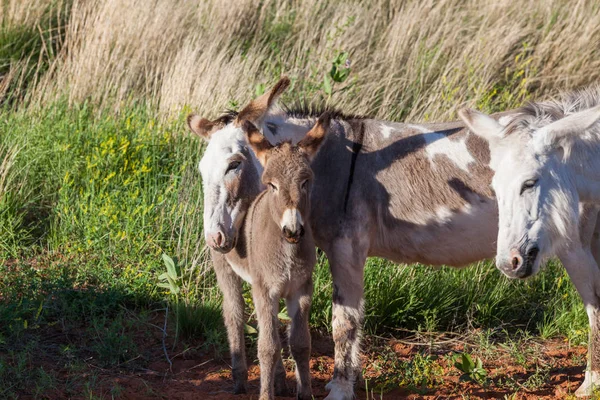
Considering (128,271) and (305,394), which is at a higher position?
(305,394)

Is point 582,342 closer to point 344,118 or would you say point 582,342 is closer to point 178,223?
point 344,118

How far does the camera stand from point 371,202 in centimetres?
496

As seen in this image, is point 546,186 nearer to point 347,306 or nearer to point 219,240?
point 347,306

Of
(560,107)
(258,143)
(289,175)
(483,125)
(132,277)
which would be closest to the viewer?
(289,175)

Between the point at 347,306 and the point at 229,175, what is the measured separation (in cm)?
101

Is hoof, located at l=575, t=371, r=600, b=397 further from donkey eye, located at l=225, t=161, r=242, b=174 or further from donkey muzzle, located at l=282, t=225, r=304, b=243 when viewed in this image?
donkey eye, located at l=225, t=161, r=242, b=174

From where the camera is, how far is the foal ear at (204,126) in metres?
4.94

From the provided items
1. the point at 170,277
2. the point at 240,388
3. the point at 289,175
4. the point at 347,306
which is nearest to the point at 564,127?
the point at 289,175

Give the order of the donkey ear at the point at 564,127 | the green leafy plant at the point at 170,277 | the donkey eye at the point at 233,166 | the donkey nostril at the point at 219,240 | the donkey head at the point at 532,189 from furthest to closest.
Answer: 1. the green leafy plant at the point at 170,277
2. the donkey eye at the point at 233,166
3. the donkey nostril at the point at 219,240
4. the donkey ear at the point at 564,127
5. the donkey head at the point at 532,189

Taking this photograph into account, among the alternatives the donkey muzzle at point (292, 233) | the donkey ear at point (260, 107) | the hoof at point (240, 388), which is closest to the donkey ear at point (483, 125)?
the donkey ear at point (260, 107)

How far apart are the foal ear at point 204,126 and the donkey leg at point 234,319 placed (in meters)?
0.70

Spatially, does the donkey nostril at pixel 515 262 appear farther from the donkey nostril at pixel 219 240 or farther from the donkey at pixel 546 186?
the donkey nostril at pixel 219 240

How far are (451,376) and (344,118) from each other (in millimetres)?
1725

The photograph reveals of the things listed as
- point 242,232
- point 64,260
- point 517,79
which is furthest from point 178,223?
point 517,79
